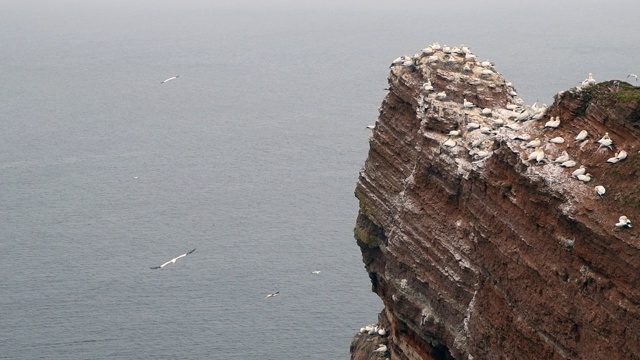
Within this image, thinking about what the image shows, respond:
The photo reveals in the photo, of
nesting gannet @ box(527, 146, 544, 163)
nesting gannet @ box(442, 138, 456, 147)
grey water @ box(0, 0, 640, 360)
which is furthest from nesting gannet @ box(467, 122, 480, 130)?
grey water @ box(0, 0, 640, 360)

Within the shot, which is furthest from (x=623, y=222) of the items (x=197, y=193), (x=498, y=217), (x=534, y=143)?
(x=197, y=193)

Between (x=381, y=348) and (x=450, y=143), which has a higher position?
(x=450, y=143)

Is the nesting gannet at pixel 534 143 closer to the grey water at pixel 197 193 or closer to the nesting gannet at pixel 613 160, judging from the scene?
the nesting gannet at pixel 613 160

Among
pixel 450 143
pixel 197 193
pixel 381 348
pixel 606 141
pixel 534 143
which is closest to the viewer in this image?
pixel 606 141

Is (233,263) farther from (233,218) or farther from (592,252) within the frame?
(592,252)

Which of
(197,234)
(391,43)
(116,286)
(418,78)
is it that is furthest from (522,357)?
(391,43)

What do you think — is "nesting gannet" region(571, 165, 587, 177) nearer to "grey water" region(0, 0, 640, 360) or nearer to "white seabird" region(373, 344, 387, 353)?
"white seabird" region(373, 344, 387, 353)

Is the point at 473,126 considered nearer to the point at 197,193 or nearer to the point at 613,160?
the point at 613,160
